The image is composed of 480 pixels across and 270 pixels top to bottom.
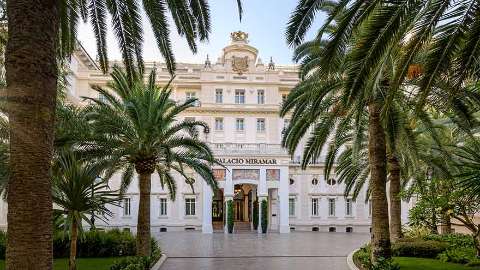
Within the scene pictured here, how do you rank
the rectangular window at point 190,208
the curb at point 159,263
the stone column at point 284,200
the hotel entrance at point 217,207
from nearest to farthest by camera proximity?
the curb at point 159,263, the stone column at point 284,200, the rectangular window at point 190,208, the hotel entrance at point 217,207

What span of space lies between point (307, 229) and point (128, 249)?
2527 cm

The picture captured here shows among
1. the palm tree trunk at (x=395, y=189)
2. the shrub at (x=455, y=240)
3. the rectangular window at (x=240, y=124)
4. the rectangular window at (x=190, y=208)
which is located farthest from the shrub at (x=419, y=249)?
the rectangular window at (x=240, y=124)

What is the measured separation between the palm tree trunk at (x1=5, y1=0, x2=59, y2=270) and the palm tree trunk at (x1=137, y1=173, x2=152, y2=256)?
10508mm

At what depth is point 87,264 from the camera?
16719 mm

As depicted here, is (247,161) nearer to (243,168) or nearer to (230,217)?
(243,168)

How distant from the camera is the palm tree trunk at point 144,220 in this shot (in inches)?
635

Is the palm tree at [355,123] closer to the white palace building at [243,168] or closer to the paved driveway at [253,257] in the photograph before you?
the paved driveway at [253,257]

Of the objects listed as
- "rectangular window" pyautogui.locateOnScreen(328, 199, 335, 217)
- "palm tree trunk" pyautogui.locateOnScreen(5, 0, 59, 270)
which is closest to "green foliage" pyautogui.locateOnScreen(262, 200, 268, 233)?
"rectangular window" pyautogui.locateOnScreen(328, 199, 335, 217)

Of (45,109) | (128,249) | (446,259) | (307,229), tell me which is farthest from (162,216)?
(45,109)

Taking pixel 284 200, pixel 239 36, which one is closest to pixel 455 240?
pixel 284 200

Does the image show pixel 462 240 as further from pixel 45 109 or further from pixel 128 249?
pixel 45 109

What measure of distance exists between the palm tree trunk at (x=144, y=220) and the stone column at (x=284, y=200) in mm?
21868

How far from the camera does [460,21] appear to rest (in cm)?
696

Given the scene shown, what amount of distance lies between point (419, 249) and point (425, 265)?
2816mm
